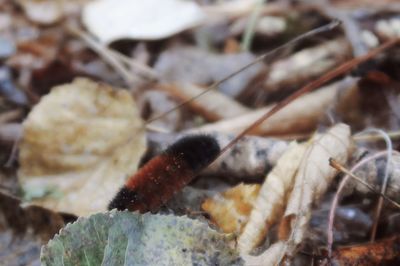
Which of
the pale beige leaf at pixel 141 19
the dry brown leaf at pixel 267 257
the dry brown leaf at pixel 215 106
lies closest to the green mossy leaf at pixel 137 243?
the dry brown leaf at pixel 267 257

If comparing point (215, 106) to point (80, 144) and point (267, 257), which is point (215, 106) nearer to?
point (80, 144)

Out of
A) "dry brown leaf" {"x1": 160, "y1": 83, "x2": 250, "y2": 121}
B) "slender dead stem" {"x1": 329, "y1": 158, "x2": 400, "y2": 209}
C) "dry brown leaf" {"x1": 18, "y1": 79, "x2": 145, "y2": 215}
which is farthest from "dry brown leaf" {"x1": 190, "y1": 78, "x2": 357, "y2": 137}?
"slender dead stem" {"x1": 329, "y1": 158, "x2": 400, "y2": 209}

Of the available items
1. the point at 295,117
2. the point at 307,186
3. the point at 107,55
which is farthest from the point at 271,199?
the point at 107,55

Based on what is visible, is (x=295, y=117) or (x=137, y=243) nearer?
(x=137, y=243)

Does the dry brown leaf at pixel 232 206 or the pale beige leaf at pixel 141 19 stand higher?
the pale beige leaf at pixel 141 19

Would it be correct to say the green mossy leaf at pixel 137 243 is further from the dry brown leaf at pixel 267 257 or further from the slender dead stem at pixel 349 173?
the slender dead stem at pixel 349 173

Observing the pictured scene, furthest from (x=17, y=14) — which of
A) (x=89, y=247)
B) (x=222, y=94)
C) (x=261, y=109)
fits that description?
(x=89, y=247)
